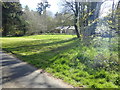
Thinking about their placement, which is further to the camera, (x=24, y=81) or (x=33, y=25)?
(x=33, y=25)

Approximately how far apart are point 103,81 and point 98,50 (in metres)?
2.88

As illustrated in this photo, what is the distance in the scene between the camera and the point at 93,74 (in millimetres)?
4277

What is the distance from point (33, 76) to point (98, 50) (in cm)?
377

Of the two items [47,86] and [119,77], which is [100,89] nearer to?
[119,77]

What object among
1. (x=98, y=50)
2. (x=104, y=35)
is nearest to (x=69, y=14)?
(x=98, y=50)

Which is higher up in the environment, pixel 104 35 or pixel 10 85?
pixel 104 35

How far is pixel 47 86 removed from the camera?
3.52 metres

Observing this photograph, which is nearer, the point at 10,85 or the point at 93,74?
the point at 10,85

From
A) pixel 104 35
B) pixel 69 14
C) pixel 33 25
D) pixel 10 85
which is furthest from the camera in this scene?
pixel 33 25

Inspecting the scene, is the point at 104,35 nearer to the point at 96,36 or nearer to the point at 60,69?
the point at 96,36

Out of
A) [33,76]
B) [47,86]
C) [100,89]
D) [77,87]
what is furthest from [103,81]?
[33,76]

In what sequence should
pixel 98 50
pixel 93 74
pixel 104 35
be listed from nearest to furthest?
pixel 93 74, pixel 104 35, pixel 98 50

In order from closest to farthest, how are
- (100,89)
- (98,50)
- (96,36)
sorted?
(100,89) < (96,36) < (98,50)

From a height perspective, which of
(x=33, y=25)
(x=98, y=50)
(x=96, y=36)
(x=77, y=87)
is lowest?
(x=77, y=87)
